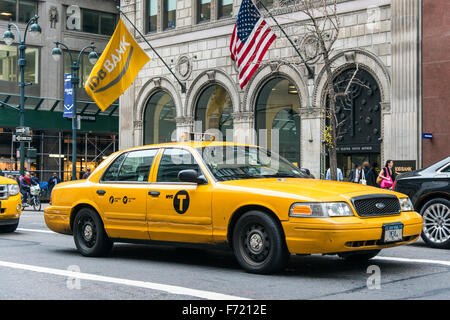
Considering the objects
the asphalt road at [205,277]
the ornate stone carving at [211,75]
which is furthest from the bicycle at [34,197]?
the asphalt road at [205,277]

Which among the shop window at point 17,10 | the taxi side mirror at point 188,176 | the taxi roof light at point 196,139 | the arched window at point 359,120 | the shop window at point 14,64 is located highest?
the shop window at point 17,10

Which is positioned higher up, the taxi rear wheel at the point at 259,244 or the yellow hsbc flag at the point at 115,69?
the yellow hsbc flag at the point at 115,69

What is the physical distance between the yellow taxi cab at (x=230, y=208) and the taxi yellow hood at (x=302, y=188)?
0.01 metres

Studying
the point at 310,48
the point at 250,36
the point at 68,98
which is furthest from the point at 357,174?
the point at 68,98

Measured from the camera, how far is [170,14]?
3181 cm

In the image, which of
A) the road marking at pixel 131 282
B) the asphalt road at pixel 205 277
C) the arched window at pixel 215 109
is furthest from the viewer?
the arched window at pixel 215 109

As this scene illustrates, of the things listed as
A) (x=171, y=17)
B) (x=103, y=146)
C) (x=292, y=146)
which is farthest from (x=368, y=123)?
(x=103, y=146)

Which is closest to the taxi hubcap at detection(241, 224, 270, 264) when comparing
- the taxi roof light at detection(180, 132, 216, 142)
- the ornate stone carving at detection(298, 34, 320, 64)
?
the taxi roof light at detection(180, 132, 216, 142)

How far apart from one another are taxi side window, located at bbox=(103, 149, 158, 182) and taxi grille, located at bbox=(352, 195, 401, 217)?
3.10 meters

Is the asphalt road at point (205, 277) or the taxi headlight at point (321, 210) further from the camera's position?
the taxi headlight at point (321, 210)

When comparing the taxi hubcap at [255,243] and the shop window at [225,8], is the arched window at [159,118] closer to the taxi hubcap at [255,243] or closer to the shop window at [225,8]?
the shop window at [225,8]

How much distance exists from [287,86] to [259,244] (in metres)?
19.7

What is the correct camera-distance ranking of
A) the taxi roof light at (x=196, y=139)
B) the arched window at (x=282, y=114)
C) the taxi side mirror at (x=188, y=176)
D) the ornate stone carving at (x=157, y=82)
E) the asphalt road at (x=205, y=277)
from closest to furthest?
1. the asphalt road at (x=205, y=277)
2. the taxi side mirror at (x=188, y=176)
3. the taxi roof light at (x=196, y=139)
4. the arched window at (x=282, y=114)
5. the ornate stone carving at (x=157, y=82)

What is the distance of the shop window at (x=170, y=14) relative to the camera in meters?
31.5
